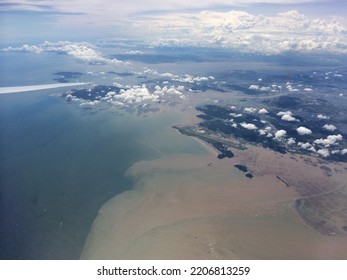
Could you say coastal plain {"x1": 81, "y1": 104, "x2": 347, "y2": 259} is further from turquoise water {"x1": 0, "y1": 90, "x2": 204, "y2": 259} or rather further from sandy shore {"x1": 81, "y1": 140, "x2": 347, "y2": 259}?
turquoise water {"x1": 0, "y1": 90, "x2": 204, "y2": 259}

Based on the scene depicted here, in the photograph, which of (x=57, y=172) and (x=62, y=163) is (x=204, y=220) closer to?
(x=57, y=172)

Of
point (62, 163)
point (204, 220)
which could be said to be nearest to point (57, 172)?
point (62, 163)

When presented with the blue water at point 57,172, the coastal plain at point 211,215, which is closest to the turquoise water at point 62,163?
the blue water at point 57,172

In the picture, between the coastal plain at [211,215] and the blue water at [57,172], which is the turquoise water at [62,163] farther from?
the coastal plain at [211,215]

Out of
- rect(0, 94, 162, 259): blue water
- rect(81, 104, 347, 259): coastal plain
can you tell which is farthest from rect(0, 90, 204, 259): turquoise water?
rect(81, 104, 347, 259): coastal plain

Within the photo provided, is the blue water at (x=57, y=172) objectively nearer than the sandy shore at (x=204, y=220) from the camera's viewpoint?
No

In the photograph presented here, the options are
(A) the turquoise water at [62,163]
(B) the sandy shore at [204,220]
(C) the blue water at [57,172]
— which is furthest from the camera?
(A) the turquoise water at [62,163]

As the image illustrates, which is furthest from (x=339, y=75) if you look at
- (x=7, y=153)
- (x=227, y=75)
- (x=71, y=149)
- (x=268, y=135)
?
(x=7, y=153)

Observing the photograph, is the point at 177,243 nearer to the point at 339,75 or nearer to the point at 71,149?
the point at 71,149
